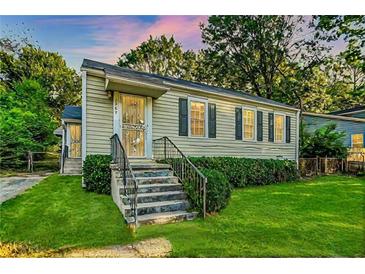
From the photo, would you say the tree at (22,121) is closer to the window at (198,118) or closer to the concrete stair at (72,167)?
the concrete stair at (72,167)

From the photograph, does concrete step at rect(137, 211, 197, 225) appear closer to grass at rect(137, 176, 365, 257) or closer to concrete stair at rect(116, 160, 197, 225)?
concrete stair at rect(116, 160, 197, 225)

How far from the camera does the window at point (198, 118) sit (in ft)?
25.9

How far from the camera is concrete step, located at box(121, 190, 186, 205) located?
182 inches

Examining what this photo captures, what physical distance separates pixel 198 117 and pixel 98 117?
121 inches

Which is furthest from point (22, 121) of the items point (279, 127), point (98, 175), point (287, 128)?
point (287, 128)

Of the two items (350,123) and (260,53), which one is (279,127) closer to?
(350,123)

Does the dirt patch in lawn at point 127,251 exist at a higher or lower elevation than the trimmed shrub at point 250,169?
lower

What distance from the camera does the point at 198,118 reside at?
26.4 feet

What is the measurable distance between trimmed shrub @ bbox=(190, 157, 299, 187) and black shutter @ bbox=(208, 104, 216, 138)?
83cm

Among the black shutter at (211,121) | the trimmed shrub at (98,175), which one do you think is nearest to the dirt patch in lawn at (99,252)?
the trimmed shrub at (98,175)

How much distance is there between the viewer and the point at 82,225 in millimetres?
4047

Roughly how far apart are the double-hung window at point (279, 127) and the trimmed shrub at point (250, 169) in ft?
3.17

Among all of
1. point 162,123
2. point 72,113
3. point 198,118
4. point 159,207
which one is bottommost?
point 159,207

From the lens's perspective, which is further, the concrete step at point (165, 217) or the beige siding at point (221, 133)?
the beige siding at point (221, 133)
